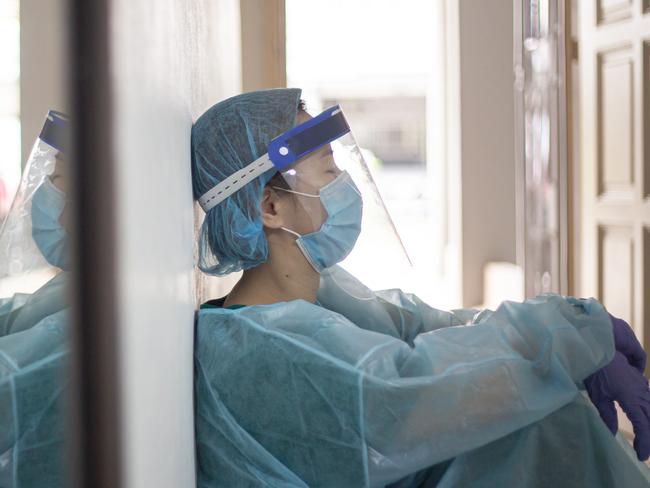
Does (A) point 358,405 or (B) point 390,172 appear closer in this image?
(A) point 358,405

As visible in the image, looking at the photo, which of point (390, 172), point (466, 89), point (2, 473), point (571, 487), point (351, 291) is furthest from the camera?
point (390, 172)

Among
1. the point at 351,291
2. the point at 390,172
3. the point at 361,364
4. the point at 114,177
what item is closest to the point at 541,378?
the point at 361,364

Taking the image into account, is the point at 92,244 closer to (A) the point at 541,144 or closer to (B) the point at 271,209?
(B) the point at 271,209

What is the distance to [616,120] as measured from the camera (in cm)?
270

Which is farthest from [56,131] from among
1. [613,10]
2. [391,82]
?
[391,82]

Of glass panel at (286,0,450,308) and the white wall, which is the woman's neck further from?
glass panel at (286,0,450,308)

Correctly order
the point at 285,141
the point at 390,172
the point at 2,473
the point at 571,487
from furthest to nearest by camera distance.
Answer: the point at 390,172 < the point at 285,141 < the point at 571,487 < the point at 2,473

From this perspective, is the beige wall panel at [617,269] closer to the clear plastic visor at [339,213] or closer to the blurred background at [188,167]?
the blurred background at [188,167]

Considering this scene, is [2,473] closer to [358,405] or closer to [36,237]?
[36,237]

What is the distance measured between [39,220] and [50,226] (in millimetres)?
14

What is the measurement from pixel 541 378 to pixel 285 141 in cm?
56

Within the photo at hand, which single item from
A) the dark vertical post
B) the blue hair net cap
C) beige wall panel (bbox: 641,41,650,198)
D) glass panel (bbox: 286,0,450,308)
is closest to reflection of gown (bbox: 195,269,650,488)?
the blue hair net cap

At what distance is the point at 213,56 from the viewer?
6.34ft

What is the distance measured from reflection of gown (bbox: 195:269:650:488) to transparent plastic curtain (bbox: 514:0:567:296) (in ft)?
7.56
